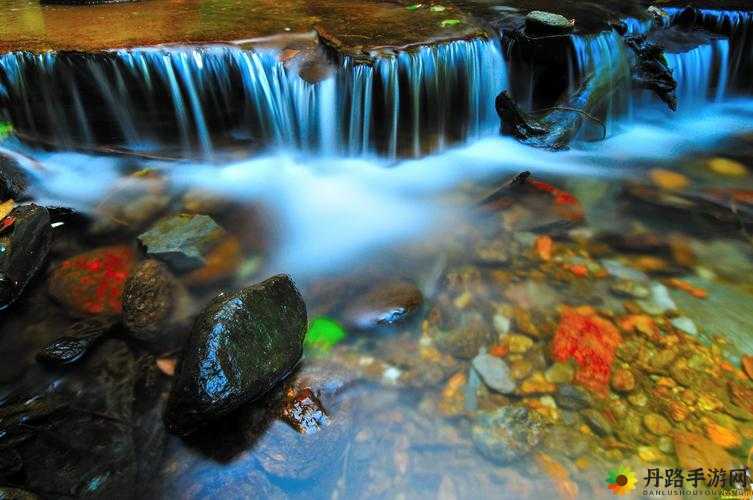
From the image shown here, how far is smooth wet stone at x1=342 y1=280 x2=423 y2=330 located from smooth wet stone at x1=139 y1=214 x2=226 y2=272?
1346 mm

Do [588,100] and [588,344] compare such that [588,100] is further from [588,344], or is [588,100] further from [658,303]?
[588,344]

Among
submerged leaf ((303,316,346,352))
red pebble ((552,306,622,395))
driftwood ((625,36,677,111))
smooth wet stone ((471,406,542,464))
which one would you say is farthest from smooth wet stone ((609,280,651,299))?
driftwood ((625,36,677,111))

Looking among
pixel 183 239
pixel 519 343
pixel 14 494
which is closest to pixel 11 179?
pixel 183 239

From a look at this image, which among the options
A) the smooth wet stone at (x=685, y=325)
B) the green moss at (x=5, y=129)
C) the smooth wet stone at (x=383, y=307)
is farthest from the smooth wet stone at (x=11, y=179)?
the smooth wet stone at (x=685, y=325)

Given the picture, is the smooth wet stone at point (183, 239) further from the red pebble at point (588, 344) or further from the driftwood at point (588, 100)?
the driftwood at point (588, 100)

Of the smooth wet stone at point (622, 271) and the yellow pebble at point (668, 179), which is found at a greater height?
the yellow pebble at point (668, 179)

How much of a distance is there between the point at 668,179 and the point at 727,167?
0.89 meters

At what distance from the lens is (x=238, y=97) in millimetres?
5207

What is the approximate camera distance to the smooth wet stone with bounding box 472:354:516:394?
2.85 meters

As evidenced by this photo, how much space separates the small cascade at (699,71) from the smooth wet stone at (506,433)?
6194mm

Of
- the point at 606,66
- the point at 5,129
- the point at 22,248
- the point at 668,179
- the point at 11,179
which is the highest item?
the point at 606,66

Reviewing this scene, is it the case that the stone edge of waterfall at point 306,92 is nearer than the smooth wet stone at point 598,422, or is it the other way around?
the smooth wet stone at point 598,422

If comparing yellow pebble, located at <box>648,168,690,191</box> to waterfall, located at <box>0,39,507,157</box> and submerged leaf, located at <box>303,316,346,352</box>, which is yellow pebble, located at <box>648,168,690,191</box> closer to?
waterfall, located at <box>0,39,507,157</box>

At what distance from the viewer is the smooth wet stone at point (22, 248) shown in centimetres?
338
